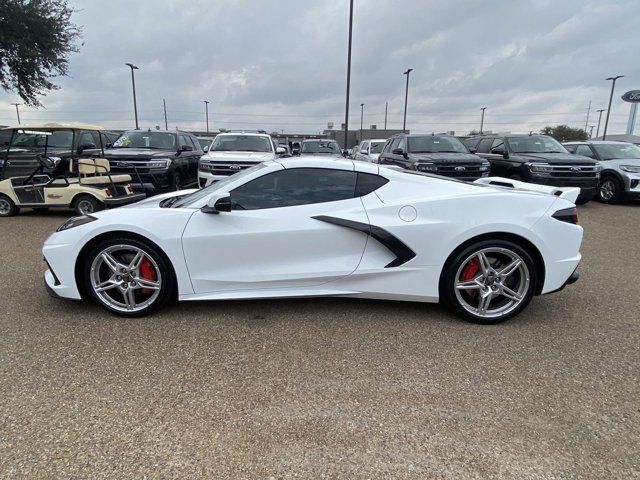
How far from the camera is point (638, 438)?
7.14 feet

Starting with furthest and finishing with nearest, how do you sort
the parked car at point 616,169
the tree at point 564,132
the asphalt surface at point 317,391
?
1. the tree at point 564,132
2. the parked car at point 616,169
3. the asphalt surface at point 317,391

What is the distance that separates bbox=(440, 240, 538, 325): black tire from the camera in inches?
134

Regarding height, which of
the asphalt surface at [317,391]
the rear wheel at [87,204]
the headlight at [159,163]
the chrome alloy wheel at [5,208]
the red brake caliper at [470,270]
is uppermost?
the headlight at [159,163]

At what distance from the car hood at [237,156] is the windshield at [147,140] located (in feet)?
4.49

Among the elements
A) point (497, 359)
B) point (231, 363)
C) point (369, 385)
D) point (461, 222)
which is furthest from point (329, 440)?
point (461, 222)

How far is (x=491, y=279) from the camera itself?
347 centimetres

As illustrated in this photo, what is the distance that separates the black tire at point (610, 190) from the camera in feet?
35.6

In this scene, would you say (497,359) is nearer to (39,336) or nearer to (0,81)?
(39,336)

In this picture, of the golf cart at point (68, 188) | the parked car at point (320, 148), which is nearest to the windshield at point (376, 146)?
the parked car at point (320, 148)

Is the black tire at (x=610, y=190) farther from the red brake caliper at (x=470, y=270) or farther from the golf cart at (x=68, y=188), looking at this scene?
the golf cart at (x=68, y=188)

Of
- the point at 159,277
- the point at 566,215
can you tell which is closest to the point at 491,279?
the point at 566,215

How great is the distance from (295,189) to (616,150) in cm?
1205

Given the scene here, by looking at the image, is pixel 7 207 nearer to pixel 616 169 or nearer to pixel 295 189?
pixel 295 189

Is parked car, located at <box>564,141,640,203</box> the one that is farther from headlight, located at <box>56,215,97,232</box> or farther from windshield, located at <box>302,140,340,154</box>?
headlight, located at <box>56,215,97,232</box>
